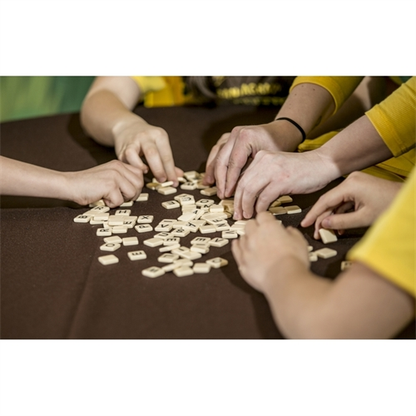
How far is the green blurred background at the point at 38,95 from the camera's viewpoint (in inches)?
110

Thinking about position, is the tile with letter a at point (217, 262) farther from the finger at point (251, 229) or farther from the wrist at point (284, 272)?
the wrist at point (284, 272)

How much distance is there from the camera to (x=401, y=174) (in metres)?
1.38

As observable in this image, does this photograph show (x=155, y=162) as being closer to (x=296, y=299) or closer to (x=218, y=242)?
(x=218, y=242)

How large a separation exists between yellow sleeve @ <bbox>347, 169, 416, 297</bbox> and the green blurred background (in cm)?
237

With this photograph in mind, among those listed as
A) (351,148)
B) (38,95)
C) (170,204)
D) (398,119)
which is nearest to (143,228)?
(170,204)

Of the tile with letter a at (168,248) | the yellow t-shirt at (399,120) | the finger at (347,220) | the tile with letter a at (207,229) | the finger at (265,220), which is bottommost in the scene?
the tile with letter a at (168,248)

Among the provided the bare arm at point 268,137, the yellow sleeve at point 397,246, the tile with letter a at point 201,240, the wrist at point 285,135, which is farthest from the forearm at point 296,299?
the wrist at point 285,135

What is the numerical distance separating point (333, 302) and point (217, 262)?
13.7 inches

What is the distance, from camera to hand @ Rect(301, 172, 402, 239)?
1.10 m

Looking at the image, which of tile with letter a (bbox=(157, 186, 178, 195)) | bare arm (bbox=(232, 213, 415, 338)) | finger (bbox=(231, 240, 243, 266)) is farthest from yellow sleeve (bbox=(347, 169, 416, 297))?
tile with letter a (bbox=(157, 186, 178, 195))

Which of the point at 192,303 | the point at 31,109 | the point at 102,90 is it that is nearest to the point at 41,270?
the point at 192,303

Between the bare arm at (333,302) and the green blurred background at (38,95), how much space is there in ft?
7.30

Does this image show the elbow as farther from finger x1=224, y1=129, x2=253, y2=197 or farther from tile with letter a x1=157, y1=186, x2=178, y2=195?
tile with letter a x1=157, y1=186, x2=178, y2=195

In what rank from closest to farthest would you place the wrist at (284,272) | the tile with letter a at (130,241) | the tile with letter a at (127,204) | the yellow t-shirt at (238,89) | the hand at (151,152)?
the wrist at (284,272), the tile with letter a at (130,241), the tile with letter a at (127,204), the hand at (151,152), the yellow t-shirt at (238,89)
